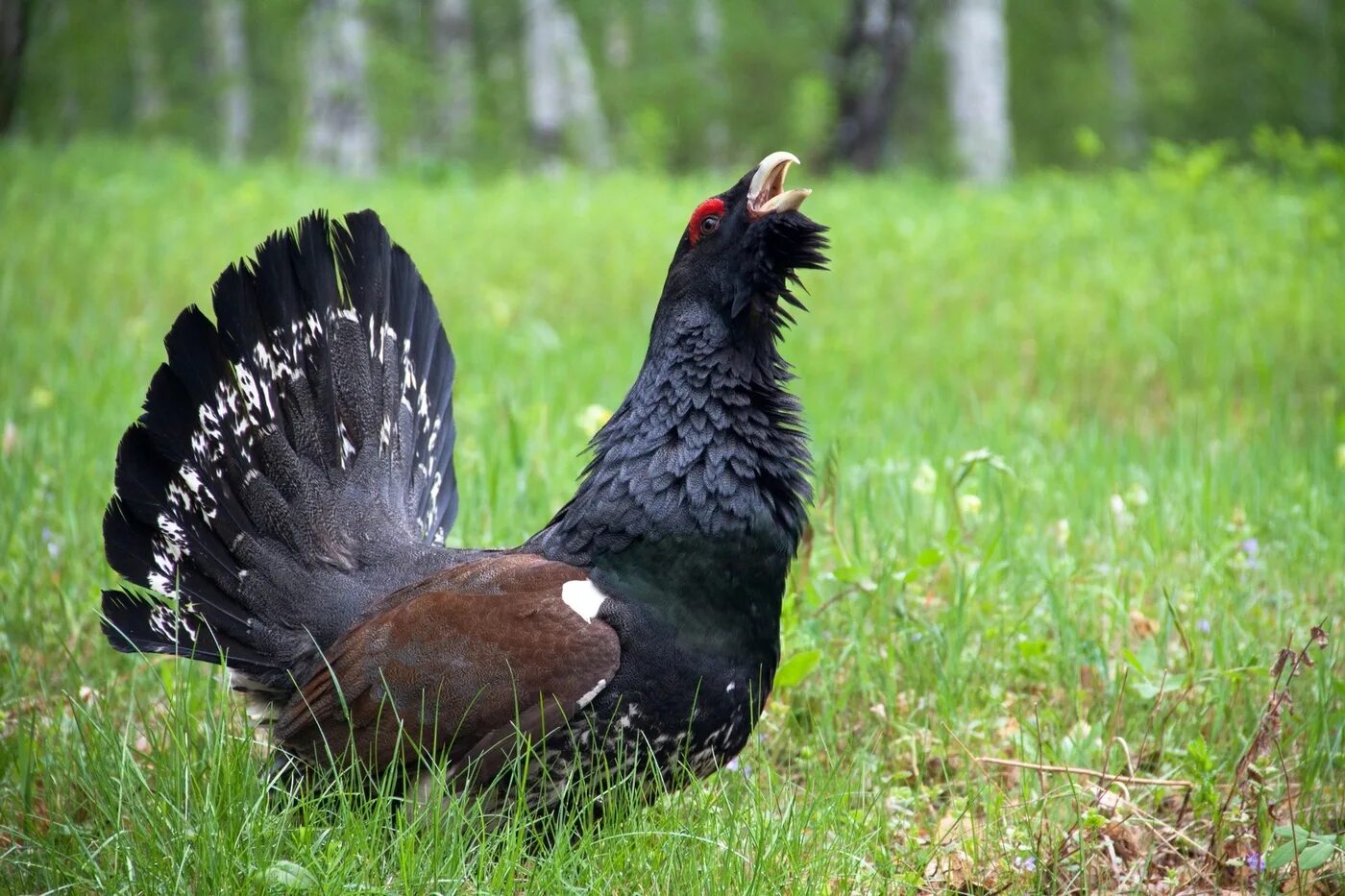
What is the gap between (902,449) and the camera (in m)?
5.25

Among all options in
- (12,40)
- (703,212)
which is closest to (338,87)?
(12,40)

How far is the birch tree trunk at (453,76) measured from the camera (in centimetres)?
1997

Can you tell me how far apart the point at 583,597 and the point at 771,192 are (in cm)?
105

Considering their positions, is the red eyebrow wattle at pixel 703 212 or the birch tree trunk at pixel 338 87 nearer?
the red eyebrow wattle at pixel 703 212

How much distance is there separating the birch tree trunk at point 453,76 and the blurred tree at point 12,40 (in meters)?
7.29

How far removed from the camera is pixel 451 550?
3.24 meters

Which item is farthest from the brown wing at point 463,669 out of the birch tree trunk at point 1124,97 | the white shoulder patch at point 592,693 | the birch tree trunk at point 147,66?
the birch tree trunk at point 1124,97

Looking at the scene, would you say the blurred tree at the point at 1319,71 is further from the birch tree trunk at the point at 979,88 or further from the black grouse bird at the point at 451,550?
the black grouse bird at the point at 451,550

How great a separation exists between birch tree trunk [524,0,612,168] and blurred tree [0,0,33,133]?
251 inches

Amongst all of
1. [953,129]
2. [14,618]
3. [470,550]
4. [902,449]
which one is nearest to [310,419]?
[470,550]

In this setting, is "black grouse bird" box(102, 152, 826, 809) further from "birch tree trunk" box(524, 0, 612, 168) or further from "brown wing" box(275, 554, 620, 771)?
"birch tree trunk" box(524, 0, 612, 168)

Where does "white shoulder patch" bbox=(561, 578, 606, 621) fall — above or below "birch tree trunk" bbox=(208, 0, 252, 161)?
below

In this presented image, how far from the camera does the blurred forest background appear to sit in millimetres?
18672

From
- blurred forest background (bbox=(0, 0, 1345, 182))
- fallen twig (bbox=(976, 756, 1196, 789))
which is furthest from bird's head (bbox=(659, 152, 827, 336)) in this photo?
blurred forest background (bbox=(0, 0, 1345, 182))
